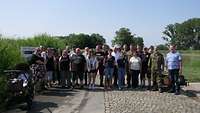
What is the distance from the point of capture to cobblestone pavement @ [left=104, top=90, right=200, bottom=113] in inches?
588

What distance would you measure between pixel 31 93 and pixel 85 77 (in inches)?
293

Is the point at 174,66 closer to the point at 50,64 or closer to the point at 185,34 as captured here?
the point at 50,64

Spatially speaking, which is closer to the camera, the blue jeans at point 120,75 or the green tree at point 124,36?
the blue jeans at point 120,75

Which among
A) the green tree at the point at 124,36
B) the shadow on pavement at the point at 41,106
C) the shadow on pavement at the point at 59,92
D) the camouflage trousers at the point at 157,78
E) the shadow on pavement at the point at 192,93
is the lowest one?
the shadow on pavement at the point at 41,106

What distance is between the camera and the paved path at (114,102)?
14.9 m

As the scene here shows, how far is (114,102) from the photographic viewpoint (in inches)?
654

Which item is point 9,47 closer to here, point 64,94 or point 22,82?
point 64,94

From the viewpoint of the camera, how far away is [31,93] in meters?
15.0

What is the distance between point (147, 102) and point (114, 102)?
1105 mm

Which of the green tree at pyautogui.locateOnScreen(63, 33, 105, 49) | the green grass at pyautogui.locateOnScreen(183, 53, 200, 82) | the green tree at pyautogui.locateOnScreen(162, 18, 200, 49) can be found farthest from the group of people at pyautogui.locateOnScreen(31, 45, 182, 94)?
the green tree at pyautogui.locateOnScreen(162, 18, 200, 49)

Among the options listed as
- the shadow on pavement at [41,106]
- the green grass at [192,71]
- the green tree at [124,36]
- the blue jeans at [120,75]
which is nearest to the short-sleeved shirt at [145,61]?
the blue jeans at [120,75]

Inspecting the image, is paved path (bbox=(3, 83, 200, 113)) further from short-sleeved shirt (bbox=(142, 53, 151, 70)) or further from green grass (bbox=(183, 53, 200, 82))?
green grass (bbox=(183, 53, 200, 82))

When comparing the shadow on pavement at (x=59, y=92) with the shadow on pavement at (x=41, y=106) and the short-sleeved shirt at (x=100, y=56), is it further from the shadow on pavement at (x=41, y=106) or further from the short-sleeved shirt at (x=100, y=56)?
the shadow on pavement at (x=41, y=106)

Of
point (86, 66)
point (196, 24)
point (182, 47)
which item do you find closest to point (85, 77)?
point (86, 66)
